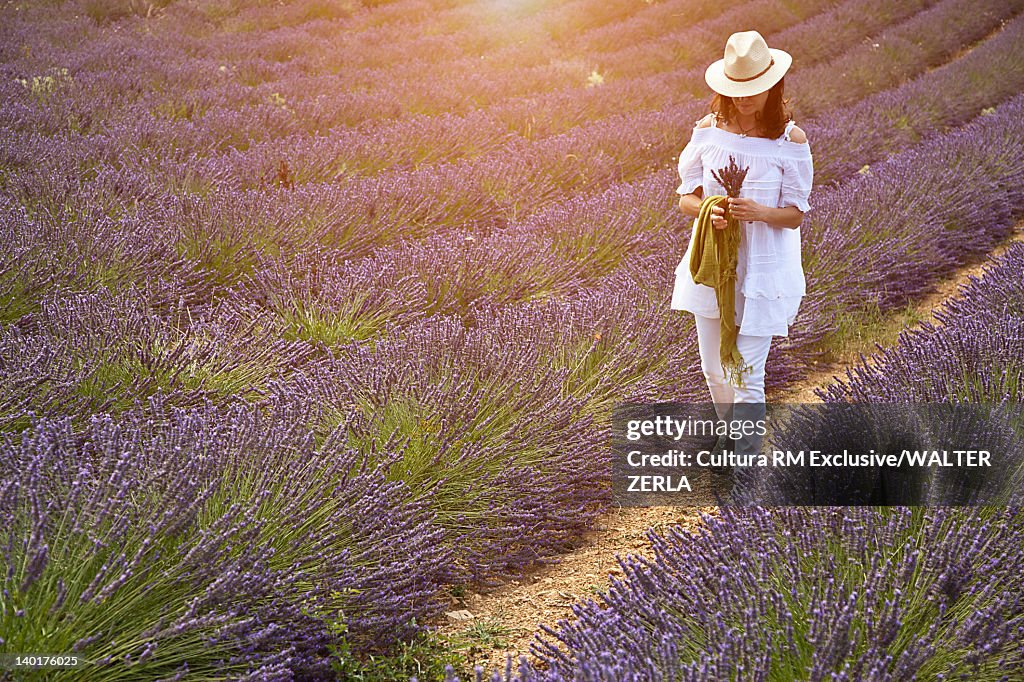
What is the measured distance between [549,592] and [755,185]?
1.30 m

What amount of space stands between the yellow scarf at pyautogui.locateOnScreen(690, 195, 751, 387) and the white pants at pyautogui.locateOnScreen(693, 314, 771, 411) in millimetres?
58

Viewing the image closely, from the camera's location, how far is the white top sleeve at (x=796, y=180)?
2.43 meters

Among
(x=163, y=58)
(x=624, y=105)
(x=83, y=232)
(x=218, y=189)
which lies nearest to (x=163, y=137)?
(x=218, y=189)

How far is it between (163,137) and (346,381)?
3520mm

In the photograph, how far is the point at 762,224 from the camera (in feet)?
8.19

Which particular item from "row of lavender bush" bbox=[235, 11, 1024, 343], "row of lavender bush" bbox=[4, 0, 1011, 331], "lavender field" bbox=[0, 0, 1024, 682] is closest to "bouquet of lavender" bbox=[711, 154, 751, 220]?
"lavender field" bbox=[0, 0, 1024, 682]

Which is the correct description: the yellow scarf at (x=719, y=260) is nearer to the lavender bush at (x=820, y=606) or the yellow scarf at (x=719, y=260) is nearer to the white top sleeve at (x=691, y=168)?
the white top sleeve at (x=691, y=168)

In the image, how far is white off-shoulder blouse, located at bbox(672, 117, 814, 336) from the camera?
8.04ft

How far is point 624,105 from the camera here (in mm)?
7711

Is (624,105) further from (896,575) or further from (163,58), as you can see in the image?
(896,575)

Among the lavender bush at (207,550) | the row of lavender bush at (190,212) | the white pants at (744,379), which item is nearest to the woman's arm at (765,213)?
the white pants at (744,379)

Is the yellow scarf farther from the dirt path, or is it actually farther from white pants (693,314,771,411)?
the dirt path

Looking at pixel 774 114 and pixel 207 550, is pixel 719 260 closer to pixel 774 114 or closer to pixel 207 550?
pixel 774 114

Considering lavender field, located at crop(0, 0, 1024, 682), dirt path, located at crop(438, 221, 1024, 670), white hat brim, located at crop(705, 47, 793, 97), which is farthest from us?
white hat brim, located at crop(705, 47, 793, 97)
